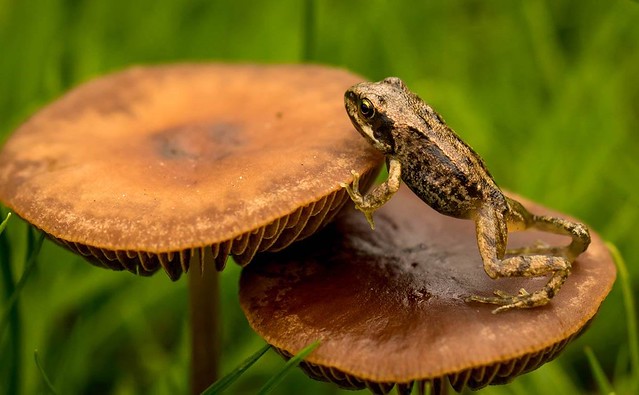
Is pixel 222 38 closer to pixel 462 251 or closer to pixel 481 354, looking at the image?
pixel 462 251

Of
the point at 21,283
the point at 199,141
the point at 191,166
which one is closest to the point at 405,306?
the point at 191,166

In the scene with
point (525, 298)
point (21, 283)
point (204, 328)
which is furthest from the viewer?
point (204, 328)

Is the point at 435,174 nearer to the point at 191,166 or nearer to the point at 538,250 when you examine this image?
the point at 538,250

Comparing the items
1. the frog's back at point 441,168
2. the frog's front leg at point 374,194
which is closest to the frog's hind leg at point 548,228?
the frog's back at point 441,168

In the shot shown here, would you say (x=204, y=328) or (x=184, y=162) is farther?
(x=204, y=328)

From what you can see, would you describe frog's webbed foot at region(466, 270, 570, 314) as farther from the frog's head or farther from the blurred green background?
the blurred green background
